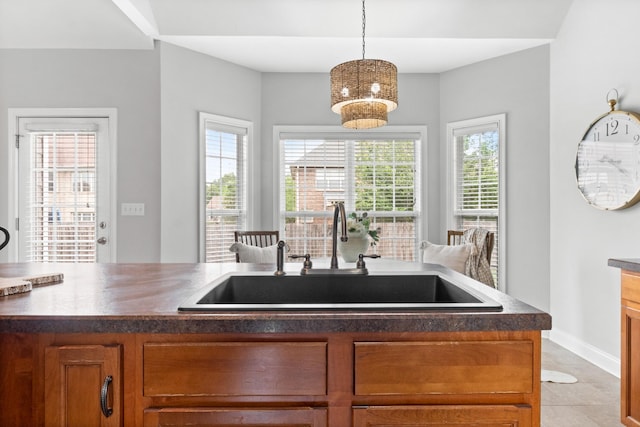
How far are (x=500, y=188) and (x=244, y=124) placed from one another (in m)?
2.80

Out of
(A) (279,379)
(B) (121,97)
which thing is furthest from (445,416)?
(B) (121,97)

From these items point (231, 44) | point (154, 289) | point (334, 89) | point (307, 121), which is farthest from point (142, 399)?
point (307, 121)

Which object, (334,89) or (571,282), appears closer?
(334,89)

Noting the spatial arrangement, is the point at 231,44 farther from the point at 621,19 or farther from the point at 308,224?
the point at 621,19

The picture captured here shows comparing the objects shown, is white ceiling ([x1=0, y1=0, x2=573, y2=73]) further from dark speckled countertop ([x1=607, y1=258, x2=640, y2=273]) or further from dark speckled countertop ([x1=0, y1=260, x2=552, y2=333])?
dark speckled countertop ([x1=0, y1=260, x2=552, y2=333])

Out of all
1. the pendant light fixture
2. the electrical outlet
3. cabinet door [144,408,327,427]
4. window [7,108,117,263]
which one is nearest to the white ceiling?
window [7,108,117,263]

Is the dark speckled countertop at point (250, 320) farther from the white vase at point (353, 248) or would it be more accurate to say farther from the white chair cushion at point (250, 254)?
the white chair cushion at point (250, 254)

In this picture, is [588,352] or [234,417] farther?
[588,352]

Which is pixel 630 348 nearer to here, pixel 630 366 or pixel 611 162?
pixel 630 366

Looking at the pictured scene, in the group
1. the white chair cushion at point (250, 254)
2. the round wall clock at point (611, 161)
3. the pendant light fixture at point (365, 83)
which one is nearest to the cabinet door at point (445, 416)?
the pendant light fixture at point (365, 83)

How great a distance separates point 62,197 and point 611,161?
15.3 ft

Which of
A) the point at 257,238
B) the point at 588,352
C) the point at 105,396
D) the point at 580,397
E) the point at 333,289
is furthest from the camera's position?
the point at 257,238

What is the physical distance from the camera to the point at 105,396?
91 cm

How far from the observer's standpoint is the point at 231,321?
0.92 meters
